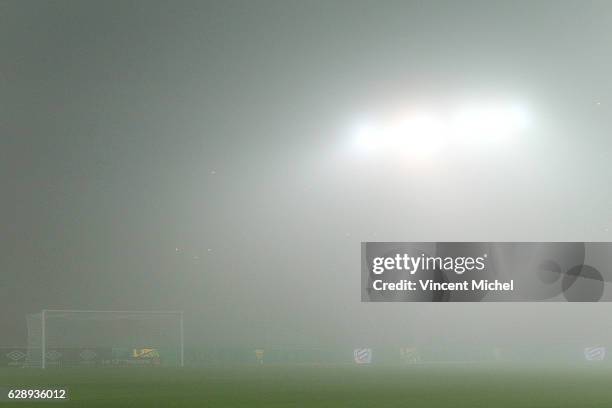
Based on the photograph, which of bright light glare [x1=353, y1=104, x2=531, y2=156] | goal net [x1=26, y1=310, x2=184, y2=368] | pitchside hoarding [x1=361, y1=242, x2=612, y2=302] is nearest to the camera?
pitchside hoarding [x1=361, y1=242, x2=612, y2=302]

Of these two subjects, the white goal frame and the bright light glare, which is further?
the bright light glare

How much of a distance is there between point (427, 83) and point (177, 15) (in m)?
3.10

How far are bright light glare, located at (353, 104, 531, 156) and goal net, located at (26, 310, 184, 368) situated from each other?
3138mm

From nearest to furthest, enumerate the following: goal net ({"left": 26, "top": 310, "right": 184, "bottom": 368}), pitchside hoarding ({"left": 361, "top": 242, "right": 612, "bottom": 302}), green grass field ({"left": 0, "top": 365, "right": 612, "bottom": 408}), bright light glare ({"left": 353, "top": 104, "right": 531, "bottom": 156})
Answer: green grass field ({"left": 0, "top": 365, "right": 612, "bottom": 408})
pitchside hoarding ({"left": 361, "top": 242, "right": 612, "bottom": 302})
goal net ({"left": 26, "top": 310, "right": 184, "bottom": 368})
bright light glare ({"left": 353, "top": 104, "right": 531, "bottom": 156})

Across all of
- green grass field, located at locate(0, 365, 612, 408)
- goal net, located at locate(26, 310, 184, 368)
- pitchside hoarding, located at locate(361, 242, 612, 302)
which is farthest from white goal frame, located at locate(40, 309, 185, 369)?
pitchside hoarding, located at locate(361, 242, 612, 302)

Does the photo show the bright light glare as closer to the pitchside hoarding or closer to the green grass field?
the pitchside hoarding

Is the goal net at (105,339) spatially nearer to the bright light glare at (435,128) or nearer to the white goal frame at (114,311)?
the white goal frame at (114,311)

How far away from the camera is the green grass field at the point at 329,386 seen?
18.3ft

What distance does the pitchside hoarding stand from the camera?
6867 mm

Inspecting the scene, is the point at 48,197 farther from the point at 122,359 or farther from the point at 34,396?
the point at 34,396

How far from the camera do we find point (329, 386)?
6.25m

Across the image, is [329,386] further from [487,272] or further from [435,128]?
[435,128]

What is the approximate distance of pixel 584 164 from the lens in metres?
8.57

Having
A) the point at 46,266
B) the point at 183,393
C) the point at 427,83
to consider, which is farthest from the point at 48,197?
the point at 427,83
